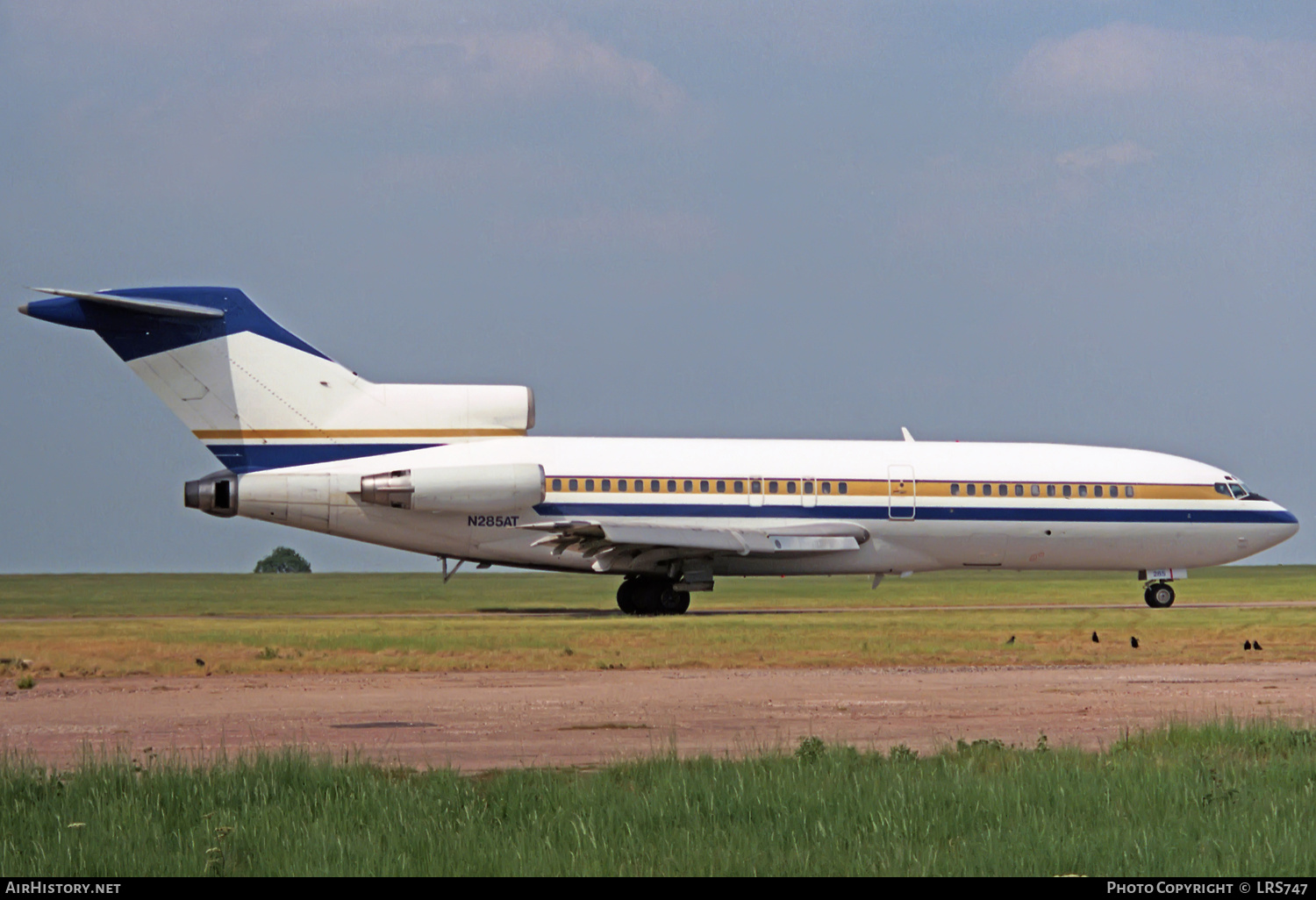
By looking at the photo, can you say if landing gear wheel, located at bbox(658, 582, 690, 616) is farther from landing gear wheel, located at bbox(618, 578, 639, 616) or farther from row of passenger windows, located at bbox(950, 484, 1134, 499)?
row of passenger windows, located at bbox(950, 484, 1134, 499)

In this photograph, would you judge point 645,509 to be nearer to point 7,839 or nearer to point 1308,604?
point 1308,604

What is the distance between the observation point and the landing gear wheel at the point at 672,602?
31.1 metres

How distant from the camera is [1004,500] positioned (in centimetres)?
3275

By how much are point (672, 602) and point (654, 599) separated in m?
0.41

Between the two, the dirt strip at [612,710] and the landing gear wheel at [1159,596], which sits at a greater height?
the landing gear wheel at [1159,596]

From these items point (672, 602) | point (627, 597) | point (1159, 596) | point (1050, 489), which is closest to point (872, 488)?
point (1050, 489)

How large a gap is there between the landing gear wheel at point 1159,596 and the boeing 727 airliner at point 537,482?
69mm

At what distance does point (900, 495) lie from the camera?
32125 millimetres

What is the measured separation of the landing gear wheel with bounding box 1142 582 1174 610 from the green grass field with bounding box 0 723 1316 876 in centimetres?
2264

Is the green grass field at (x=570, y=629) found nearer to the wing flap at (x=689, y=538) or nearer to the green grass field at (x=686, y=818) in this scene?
the wing flap at (x=689, y=538)

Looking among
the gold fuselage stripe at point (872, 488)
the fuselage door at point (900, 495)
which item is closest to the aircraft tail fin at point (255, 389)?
the gold fuselage stripe at point (872, 488)

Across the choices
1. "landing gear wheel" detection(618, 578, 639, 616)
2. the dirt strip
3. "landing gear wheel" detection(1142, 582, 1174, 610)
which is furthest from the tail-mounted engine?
"landing gear wheel" detection(1142, 582, 1174, 610)

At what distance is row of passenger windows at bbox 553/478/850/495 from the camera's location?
3089 centimetres
